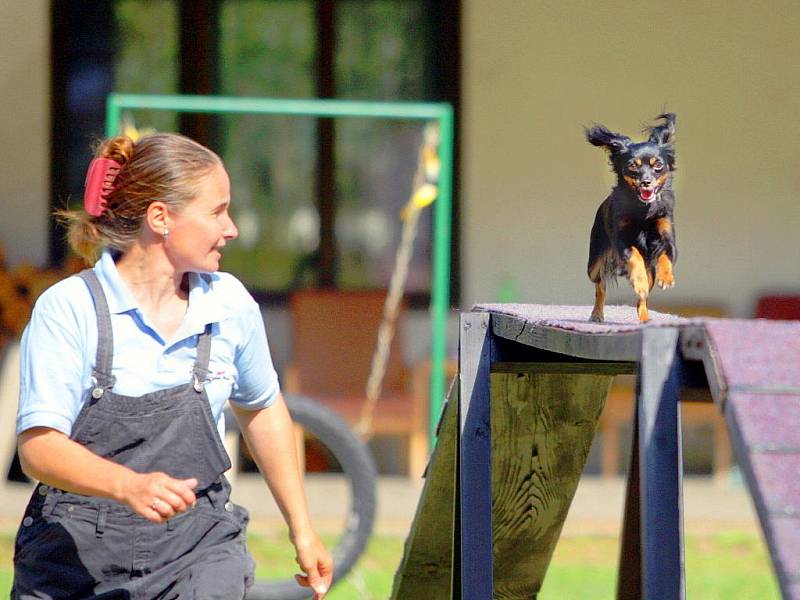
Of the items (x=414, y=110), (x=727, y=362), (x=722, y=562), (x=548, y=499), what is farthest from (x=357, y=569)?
(x=727, y=362)

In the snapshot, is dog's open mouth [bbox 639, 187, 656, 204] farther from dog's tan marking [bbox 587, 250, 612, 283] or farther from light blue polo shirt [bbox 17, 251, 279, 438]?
light blue polo shirt [bbox 17, 251, 279, 438]

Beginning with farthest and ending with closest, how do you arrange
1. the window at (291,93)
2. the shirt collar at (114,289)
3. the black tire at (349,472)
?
the window at (291,93)
the black tire at (349,472)
the shirt collar at (114,289)

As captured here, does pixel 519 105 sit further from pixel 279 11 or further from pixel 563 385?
pixel 563 385

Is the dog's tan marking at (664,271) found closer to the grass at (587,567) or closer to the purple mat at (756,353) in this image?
the purple mat at (756,353)

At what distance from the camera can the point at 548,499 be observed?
9.70 feet

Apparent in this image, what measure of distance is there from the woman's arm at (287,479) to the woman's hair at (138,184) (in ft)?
1.29

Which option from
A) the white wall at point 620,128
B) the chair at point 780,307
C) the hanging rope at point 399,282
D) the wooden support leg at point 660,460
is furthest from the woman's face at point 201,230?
the chair at point 780,307

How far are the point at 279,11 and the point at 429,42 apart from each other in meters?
0.81

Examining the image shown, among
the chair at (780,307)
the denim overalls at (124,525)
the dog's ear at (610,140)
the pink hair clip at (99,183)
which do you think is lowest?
the chair at (780,307)

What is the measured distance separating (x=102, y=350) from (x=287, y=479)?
0.46 m

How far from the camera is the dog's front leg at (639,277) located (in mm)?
2141

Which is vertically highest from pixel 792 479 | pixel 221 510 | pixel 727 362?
pixel 727 362

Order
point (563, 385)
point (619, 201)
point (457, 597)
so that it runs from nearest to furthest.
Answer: point (619, 201), point (457, 597), point (563, 385)

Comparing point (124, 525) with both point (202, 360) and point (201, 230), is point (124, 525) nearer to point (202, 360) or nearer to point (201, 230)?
point (202, 360)
